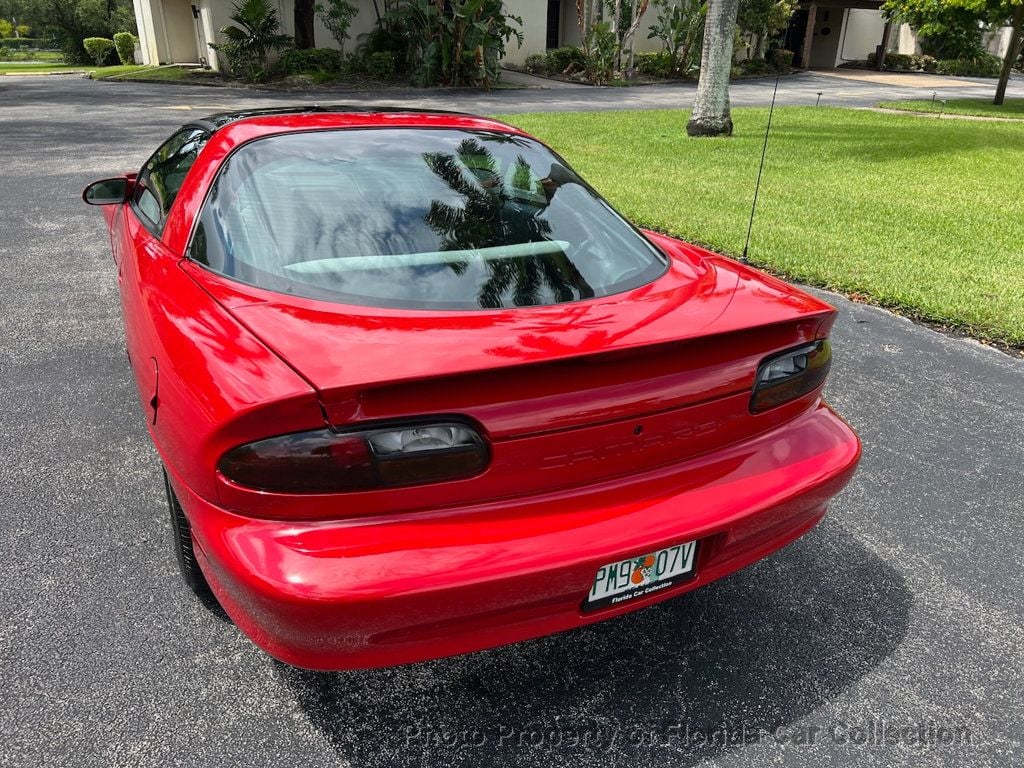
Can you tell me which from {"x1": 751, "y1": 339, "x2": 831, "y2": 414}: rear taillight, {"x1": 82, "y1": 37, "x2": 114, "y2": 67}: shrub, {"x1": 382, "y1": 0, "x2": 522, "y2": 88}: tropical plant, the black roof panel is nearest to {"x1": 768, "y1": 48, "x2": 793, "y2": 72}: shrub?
{"x1": 382, "y1": 0, "x2": 522, "y2": 88}: tropical plant

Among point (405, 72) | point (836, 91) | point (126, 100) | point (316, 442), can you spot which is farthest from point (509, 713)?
point (836, 91)

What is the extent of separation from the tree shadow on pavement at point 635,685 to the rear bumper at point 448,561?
339 mm

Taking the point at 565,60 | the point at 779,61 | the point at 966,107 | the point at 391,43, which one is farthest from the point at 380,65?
the point at 779,61

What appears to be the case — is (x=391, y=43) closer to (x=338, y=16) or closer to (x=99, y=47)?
(x=338, y=16)

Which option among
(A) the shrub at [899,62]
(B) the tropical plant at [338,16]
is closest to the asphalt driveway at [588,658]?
(B) the tropical plant at [338,16]

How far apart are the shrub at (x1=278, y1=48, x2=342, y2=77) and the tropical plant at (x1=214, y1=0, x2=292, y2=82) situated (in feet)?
1.96

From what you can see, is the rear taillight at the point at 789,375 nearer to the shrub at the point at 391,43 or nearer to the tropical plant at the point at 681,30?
the shrub at the point at 391,43

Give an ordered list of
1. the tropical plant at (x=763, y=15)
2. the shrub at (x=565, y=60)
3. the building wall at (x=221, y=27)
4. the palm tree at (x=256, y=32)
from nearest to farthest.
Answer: the palm tree at (x=256, y=32), the building wall at (x=221, y=27), the shrub at (x=565, y=60), the tropical plant at (x=763, y=15)

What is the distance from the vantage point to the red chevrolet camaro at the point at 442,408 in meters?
1.62

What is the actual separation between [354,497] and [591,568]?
0.56 metres

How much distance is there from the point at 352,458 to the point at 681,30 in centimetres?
2900

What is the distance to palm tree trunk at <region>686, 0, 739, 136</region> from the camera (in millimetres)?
11837

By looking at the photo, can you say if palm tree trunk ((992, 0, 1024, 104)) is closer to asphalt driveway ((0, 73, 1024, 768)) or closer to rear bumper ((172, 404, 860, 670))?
asphalt driveway ((0, 73, 1024, 768))

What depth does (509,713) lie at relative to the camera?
203 centimetres
